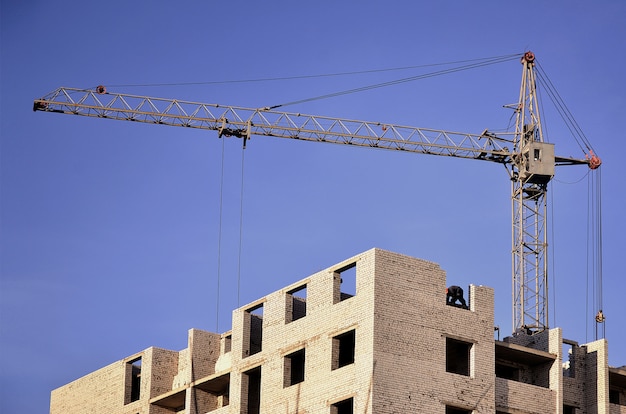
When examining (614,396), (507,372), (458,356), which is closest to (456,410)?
(458,356)

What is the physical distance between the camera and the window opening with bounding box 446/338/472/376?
3137 inches

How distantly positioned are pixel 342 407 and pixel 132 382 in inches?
922

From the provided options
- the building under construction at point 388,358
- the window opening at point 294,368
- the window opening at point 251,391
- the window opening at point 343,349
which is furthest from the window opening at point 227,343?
the window opening at point 343,349

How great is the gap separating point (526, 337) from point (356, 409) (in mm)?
15546

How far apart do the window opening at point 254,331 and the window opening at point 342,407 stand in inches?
356

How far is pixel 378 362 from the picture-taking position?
248ft

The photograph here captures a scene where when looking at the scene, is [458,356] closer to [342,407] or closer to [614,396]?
[342,407]

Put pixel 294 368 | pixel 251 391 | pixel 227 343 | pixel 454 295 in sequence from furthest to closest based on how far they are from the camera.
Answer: pixel 227 343
pixel 251 391
pixel 294 368
pixel 454 295

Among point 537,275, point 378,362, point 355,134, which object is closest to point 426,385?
point 378,362

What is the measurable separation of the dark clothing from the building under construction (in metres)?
0.49

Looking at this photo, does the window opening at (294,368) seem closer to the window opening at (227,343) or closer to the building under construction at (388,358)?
the building under construction at (388,358)

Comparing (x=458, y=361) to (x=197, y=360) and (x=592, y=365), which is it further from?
(x=197, y=360)

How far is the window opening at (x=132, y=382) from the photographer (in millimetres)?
96988

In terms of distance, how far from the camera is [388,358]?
76.1 metres
